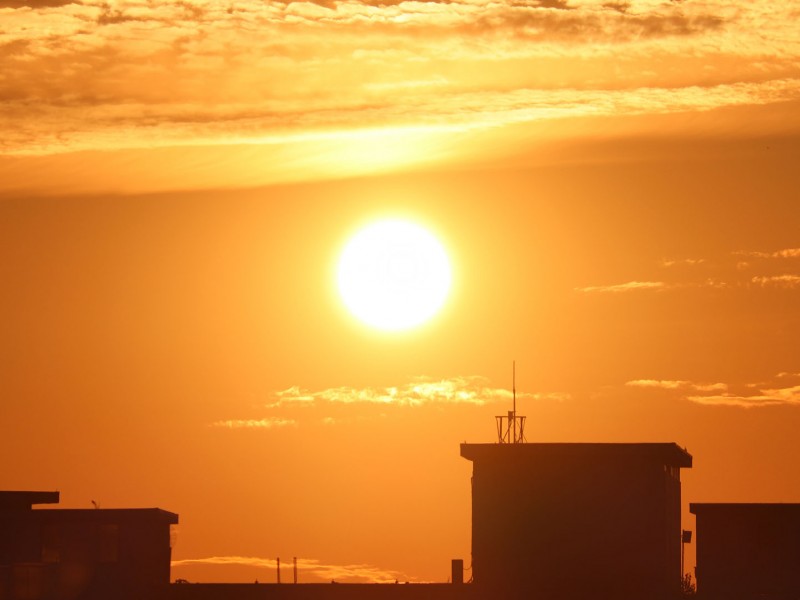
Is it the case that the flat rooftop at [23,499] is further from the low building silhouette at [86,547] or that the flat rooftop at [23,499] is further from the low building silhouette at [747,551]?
the low building silhouette at [747,551]

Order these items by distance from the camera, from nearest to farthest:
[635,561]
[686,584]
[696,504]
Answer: [635,561], [696,504], [686,584]

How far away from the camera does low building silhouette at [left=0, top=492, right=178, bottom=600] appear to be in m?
68.3

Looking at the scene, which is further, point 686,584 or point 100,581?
point 686,584

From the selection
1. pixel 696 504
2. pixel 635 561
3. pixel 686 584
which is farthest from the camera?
pixel 686 584

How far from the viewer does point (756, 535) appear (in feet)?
233

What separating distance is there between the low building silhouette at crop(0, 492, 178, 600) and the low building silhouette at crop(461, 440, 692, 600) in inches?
542

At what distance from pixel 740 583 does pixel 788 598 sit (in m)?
1.99

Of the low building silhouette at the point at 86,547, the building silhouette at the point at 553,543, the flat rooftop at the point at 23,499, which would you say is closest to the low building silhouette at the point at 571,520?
the building silhouette at the point at 553,543

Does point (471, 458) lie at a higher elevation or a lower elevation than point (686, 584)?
higher

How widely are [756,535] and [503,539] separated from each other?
1088 centimetres

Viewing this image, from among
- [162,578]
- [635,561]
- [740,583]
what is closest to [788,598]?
[740,583]

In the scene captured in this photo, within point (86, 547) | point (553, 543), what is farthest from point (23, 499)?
point (553, 543)

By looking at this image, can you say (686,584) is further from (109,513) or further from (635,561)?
(109,513)

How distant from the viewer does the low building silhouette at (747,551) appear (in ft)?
232
